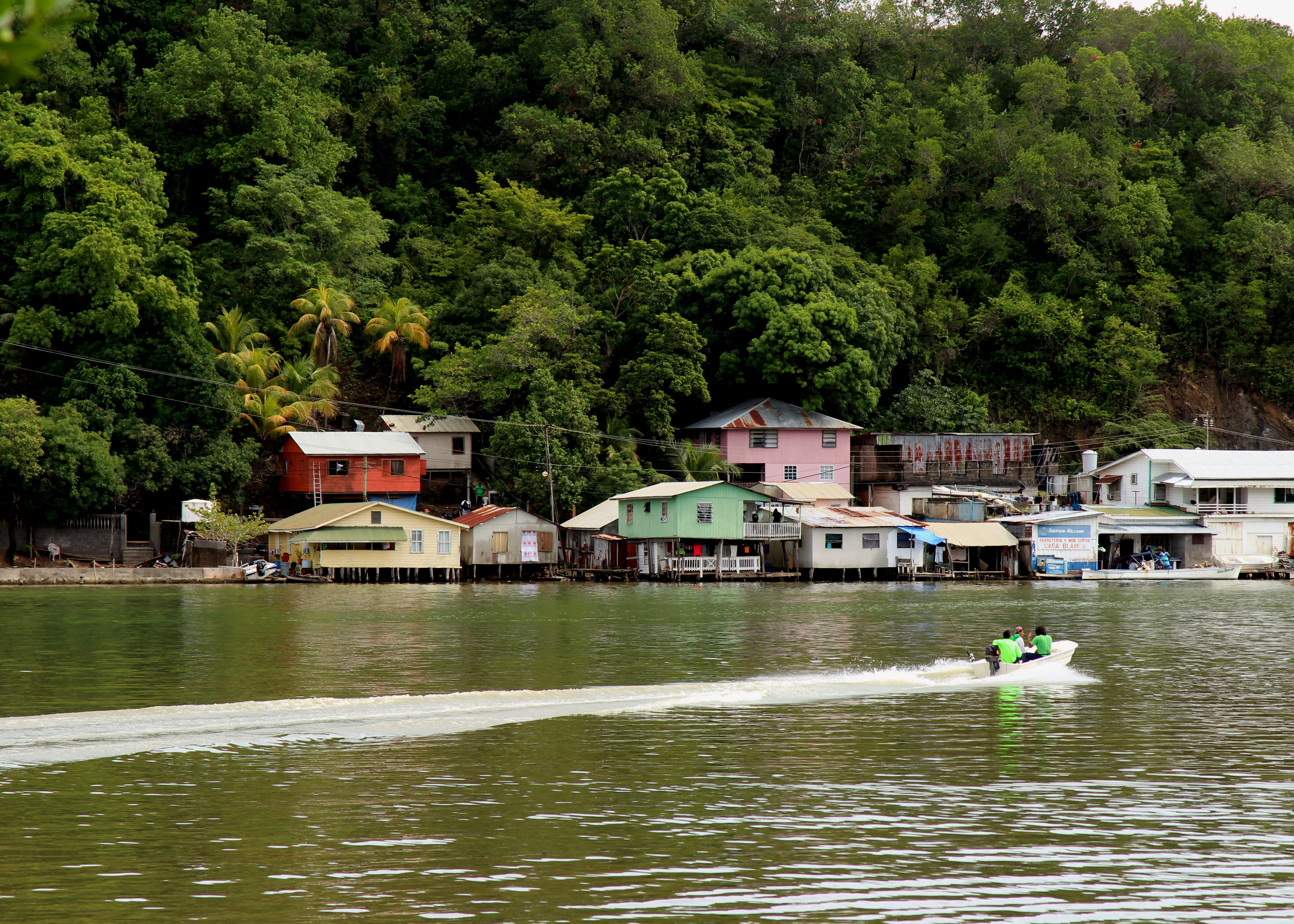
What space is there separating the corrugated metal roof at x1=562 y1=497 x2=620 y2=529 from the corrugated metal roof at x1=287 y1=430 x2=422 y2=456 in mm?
9280

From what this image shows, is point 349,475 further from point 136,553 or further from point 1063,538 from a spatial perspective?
point 1063,538

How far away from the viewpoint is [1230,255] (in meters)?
79.8

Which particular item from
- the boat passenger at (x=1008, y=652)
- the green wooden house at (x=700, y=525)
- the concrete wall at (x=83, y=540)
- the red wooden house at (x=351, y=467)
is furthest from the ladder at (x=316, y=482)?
the boat passenger at (x=1008, y=652)

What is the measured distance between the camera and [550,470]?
62375 mm

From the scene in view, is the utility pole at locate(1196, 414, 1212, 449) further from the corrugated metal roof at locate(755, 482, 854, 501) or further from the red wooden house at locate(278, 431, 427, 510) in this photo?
the red wooden house at locate(278, 431, 427, 510)

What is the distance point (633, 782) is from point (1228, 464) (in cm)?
6082

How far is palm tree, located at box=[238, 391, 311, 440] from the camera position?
63.4 meters

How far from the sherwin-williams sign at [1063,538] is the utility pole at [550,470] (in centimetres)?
2497

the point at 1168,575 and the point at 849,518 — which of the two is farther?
the point at 1168,575

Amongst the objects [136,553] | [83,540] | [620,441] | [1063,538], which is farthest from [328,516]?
[1063,538]

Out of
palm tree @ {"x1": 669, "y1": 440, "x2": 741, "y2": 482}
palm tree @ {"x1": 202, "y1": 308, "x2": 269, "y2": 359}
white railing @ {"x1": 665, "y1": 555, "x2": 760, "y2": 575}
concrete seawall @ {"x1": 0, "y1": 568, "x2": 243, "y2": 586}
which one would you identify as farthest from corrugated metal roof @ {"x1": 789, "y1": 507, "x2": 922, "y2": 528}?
palm tree @ {"x1": 202, "y1": 308, "x2": 269, "y2": 359}

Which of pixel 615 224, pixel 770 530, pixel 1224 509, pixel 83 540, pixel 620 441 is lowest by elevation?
pixel 83 540

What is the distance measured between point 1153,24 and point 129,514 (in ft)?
249

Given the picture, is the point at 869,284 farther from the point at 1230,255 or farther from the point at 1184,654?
the point at 1184,654
